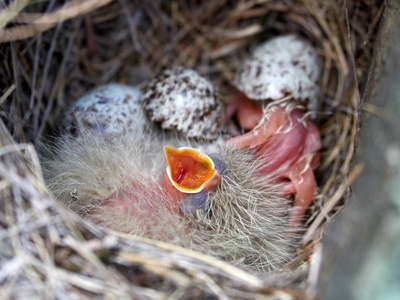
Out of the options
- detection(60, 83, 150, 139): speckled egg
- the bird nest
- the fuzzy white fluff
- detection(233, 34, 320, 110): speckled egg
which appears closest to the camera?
the bird nest

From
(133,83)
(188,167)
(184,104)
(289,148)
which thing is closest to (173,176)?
(188,167)

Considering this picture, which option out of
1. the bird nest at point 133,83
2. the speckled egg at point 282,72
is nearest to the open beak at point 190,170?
the bird nest at point 133,83

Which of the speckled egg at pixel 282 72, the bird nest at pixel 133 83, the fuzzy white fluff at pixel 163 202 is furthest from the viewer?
the speckled egg at pixel 282 72

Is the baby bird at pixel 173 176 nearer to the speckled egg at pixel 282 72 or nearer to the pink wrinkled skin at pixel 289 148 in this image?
the pink wrinkled skin at pixel 289 148

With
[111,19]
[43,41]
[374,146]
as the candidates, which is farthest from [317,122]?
[43,41]

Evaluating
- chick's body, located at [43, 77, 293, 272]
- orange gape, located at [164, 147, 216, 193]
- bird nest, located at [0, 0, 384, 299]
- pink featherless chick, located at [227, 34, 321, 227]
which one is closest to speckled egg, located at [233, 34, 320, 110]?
pink featherless chick, located at [227, 34, 321, 227]

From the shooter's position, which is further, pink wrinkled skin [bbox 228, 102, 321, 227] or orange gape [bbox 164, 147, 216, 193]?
pink wrinkled skin [bbox 228, 102, 321, 227]

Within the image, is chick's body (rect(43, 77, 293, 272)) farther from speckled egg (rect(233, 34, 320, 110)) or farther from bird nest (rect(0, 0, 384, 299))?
speckled egg (rect(233, 34, 320, 110))
